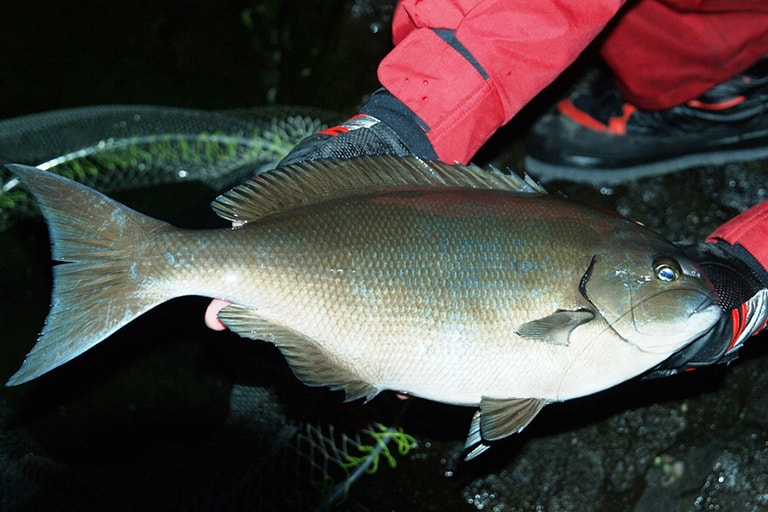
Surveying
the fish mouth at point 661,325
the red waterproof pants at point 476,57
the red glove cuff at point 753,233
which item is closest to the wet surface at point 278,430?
the red waterproof pants at point 476,57

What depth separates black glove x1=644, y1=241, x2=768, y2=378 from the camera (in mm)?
2434

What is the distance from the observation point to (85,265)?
204cm

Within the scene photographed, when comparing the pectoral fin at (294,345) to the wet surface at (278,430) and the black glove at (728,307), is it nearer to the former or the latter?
the wet surface at (278,430)

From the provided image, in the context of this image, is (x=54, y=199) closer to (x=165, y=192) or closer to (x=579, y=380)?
(x=165, y=192)

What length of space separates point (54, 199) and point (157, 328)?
1.20 metres

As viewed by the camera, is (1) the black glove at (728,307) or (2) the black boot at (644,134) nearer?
(1) the black glove at (728,307)

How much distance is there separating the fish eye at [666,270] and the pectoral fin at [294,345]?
41.1 inches

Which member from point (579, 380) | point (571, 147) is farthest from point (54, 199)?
point (571, 147)

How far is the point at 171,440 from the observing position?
115 inches

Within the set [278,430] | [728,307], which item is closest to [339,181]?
[278,430]

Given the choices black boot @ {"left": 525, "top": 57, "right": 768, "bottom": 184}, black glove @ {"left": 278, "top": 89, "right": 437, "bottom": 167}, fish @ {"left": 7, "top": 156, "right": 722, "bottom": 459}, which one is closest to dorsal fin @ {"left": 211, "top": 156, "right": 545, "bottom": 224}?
fish @ {"left": 7, "top": 156, "right": 722, "bottom": 459}

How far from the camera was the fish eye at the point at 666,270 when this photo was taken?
7.07ft

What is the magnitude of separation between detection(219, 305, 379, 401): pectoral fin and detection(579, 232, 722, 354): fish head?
816 mm

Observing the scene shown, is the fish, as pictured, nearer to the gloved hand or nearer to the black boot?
the gloved hand
